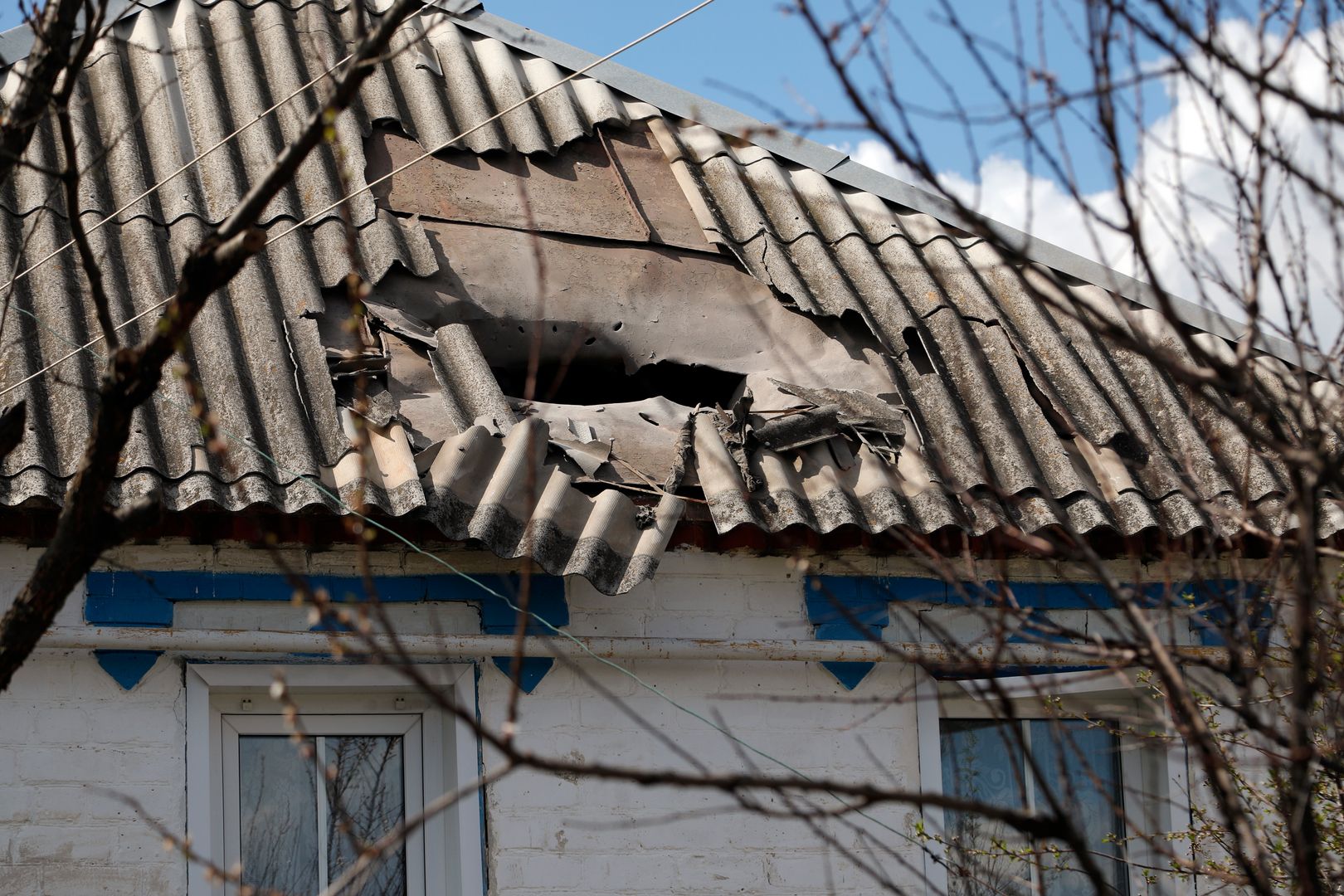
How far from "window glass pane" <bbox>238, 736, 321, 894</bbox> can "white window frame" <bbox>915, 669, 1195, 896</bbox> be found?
1835 millimetres

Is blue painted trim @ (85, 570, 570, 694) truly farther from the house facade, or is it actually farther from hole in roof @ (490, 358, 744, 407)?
hole in roof @ (490, 358, 744, 407)

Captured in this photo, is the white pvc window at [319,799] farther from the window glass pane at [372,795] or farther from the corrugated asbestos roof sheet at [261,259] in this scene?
the corrugated asbestos roof sheet at [261,259]

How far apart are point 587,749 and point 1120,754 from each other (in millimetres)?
1895

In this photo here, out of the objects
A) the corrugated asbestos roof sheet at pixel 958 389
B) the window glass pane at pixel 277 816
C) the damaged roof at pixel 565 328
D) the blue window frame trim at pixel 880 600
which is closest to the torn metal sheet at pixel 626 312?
the damaged roof at pixel 565 328

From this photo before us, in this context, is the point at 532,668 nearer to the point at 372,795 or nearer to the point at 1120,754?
the point at 372,795

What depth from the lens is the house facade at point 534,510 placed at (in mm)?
4477

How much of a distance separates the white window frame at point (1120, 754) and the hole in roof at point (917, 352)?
1185 millimetres

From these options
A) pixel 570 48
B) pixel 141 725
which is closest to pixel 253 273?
pixel 141 725

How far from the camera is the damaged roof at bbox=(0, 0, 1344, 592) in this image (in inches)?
186

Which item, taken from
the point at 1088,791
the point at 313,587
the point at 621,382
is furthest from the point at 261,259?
the point at 1088,791

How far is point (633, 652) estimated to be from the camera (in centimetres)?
478

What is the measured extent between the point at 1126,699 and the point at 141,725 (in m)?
3.19

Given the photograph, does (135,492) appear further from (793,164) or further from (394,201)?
(793,164)

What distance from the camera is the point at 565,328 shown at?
5.74 meters
